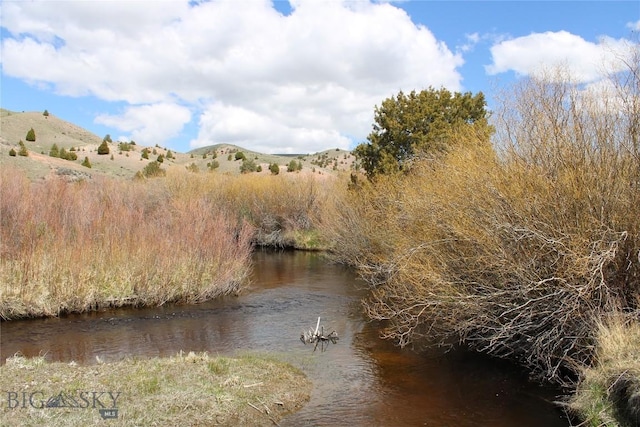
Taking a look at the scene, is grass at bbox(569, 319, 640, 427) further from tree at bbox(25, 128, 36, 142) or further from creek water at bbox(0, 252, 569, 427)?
tree at bbox(25, 128, 36, 142)

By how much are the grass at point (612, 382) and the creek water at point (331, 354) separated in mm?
708

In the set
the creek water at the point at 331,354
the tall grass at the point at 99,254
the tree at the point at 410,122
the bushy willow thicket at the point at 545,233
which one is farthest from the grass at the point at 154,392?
the tree at the point at 410,122

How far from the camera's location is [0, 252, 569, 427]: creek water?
29.1 feet

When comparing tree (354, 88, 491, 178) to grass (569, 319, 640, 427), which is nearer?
grass (569, 319, 640, 427)

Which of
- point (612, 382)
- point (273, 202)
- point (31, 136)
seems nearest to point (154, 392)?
point (612, 382)

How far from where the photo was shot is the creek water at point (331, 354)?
349 inches

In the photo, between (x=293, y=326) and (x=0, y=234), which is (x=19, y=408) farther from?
(x=0, y=234)

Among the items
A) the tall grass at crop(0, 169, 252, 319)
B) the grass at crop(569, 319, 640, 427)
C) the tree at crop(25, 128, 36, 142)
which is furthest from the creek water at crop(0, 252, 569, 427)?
the tree at crop(25, 128, 36, 142)

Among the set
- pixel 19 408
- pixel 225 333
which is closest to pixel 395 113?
pixel 225 333

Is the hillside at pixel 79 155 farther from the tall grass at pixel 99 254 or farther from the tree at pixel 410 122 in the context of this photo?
the tall grass at pixel 99 254

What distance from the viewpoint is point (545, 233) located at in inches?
376

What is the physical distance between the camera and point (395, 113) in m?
24.6

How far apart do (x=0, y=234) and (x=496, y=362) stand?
Answer: 13945 millimetres

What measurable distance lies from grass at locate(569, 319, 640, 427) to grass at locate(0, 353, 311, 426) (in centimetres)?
468
